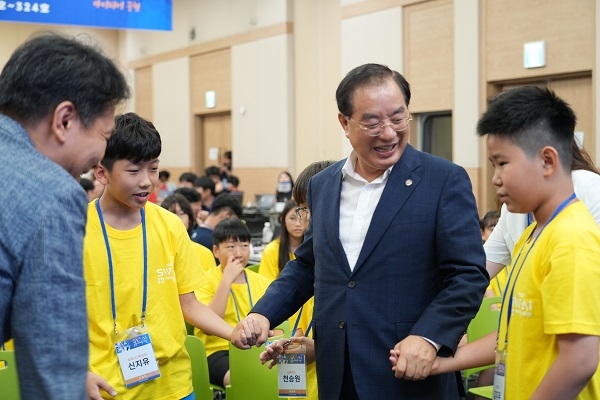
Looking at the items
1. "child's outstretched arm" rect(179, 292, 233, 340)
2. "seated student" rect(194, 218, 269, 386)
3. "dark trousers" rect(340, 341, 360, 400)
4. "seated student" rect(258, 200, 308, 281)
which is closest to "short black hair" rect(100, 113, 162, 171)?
"child's outstretched arm" rect(179, 292, 233, 340)

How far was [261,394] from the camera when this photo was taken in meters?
3.62

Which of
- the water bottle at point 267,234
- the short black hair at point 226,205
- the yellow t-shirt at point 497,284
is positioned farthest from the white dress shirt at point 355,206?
the water bottle at point 267,234

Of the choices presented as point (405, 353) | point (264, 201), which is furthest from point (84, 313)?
point (264, 201)

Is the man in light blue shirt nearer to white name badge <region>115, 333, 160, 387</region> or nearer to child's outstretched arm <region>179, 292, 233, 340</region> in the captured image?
white name badge <region>115, 333, 160, 387</region>

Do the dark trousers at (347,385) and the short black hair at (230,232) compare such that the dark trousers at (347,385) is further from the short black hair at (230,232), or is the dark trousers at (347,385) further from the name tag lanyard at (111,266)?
the short black hair at (230,232)

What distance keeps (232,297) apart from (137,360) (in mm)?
1879

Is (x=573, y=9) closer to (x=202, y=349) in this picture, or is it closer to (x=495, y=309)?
(x=495, y=309)

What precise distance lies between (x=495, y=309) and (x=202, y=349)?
1868mm

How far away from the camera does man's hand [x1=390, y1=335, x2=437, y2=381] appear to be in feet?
6.68

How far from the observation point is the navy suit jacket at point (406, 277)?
7.02 ft

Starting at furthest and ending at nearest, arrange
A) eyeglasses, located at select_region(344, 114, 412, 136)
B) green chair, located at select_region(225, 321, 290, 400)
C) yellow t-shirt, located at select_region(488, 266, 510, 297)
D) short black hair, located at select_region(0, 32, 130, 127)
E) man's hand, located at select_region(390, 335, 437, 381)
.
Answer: yellow t-shirt, located at select_region(488, 266, 510, 297) → green chair, located at select_region(225, 321, 290, 400) → eyeglasses, located at select_region(344, 114, 412, 136) → man's hand, located at select_region(390, 335, 437, 381) → short black hair, located at select_region(0, 32, 130, 127)

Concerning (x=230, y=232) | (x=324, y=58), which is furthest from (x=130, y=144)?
(x=324, y=58)

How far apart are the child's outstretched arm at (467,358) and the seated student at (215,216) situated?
391 centimetres

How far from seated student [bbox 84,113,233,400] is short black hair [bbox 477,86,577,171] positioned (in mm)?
1154
